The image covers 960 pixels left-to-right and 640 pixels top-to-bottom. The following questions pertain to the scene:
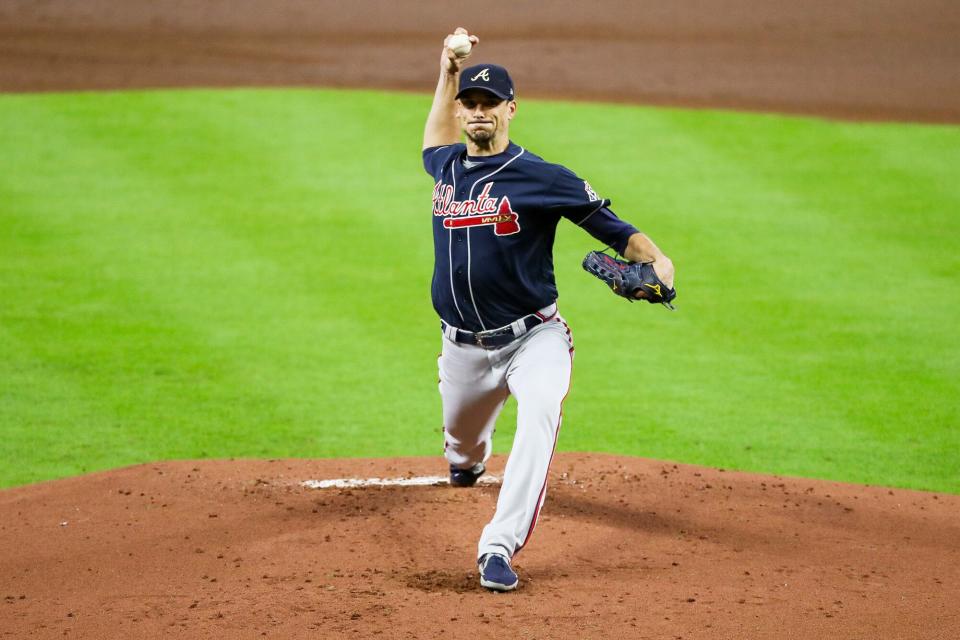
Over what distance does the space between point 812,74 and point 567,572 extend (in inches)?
504

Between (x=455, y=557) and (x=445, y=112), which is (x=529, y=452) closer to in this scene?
(x=455, y=557)

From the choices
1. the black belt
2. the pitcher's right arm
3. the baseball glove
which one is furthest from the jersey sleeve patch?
the baseball glove

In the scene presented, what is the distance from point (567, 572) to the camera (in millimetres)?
4844

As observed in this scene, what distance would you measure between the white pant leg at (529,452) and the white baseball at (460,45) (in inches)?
59.9

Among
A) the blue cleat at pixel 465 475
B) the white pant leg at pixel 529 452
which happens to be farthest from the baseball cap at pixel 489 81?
the blue cleat at pixel 465 475

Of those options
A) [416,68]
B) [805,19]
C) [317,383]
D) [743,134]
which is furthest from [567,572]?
[805,19]

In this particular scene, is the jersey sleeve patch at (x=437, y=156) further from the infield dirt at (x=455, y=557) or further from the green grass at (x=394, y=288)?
the green grass at (x=394, y=288)

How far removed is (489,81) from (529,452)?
1.50 meters

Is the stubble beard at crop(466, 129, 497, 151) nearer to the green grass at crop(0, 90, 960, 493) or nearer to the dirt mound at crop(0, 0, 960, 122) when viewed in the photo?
the green grass at crop(0, 90, 960, 493)

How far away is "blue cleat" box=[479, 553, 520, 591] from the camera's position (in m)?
4.55

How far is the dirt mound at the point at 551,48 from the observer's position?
50.5 ft

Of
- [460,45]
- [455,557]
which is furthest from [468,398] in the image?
[460,45]

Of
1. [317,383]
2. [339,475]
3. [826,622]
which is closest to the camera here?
[826,622]

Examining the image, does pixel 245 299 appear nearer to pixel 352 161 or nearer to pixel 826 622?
pixel 352 161
